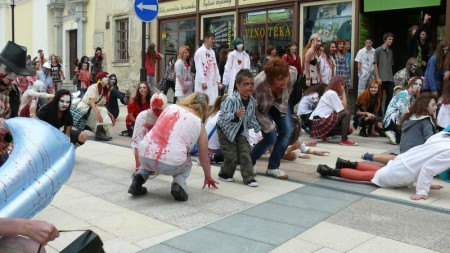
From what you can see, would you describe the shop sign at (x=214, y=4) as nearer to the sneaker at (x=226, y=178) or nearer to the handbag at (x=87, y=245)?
the sneaker at (x=226, y=178)

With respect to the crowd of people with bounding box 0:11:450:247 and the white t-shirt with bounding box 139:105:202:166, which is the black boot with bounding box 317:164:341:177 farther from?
the white t-shirt with bounding box 139:105:202:166

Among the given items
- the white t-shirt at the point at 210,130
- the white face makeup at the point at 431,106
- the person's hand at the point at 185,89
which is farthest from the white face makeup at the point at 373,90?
the white t-shirt at the point at 210,130

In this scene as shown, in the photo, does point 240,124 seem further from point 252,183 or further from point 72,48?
point 72,48

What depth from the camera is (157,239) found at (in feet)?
13.4

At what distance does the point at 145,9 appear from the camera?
1040 cm

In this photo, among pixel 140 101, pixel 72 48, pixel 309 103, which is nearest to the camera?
pixel 140 101

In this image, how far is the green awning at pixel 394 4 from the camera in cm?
1141

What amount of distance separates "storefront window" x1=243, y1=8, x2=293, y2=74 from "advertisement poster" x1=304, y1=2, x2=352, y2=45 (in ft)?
1.94

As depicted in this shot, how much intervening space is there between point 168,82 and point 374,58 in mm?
4882

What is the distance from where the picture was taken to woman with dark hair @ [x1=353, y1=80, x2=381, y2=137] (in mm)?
Answer: 10008

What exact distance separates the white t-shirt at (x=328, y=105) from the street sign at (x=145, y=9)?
3.66 metres

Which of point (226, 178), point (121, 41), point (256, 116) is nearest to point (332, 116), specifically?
point (256, 116)

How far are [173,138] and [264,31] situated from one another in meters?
10.0

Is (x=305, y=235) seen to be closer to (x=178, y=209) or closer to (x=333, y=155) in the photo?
(x=178, y=209)
